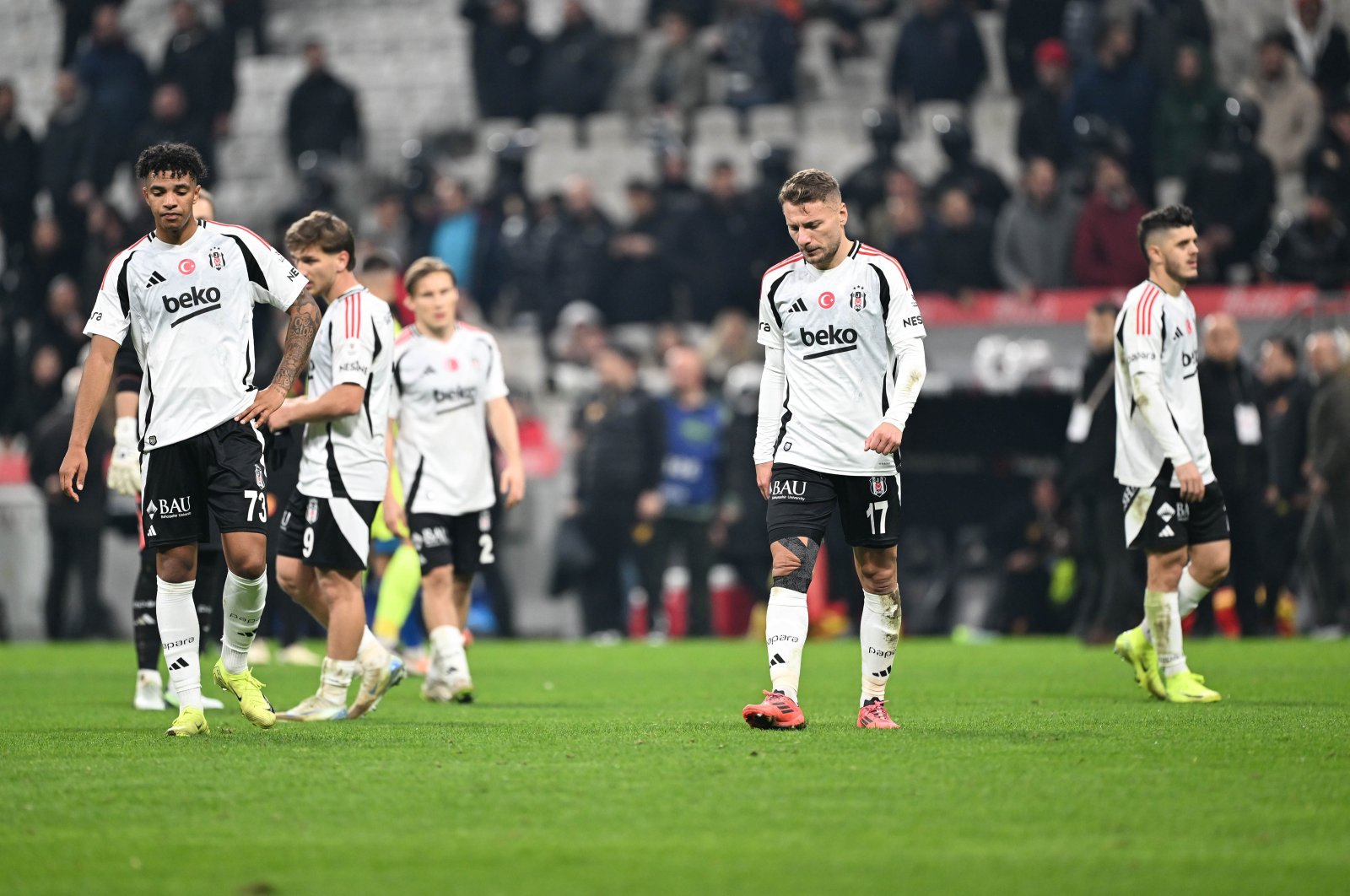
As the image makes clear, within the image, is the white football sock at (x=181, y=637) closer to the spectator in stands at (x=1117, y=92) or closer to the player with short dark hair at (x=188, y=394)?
the player with short dark hair at (x=188, y=394)

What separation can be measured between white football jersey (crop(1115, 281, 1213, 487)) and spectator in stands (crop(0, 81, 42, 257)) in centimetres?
1689

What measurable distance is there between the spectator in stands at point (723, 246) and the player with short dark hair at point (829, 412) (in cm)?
1111

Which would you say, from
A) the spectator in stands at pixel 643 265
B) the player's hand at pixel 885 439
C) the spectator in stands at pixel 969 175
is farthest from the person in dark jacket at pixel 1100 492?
the player's hand at pixel 885 439

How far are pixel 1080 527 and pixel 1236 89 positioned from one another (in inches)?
255

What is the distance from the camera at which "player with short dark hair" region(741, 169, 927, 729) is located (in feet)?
24.3

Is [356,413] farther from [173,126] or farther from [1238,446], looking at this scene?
[173,126]

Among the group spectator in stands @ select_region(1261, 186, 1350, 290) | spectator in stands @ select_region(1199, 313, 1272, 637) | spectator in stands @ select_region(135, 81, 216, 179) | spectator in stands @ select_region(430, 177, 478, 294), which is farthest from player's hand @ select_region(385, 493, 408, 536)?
spectator in stands @ select_region(135, 81, 216, 179)

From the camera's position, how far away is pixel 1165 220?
9273 millimetres

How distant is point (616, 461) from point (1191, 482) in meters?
9.02

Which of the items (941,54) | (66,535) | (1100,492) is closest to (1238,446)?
(1100,492)

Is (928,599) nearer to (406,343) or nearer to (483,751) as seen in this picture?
(406,343)

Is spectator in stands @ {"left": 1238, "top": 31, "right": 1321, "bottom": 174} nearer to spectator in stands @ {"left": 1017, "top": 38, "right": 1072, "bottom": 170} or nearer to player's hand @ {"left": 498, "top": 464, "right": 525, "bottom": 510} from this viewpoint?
spectator in stands @ {"left": 1017, "top": 38, "right": 1072, "bottom": 170}

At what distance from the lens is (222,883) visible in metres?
4.43

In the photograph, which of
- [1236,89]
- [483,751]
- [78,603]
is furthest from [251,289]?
[1236,89]
